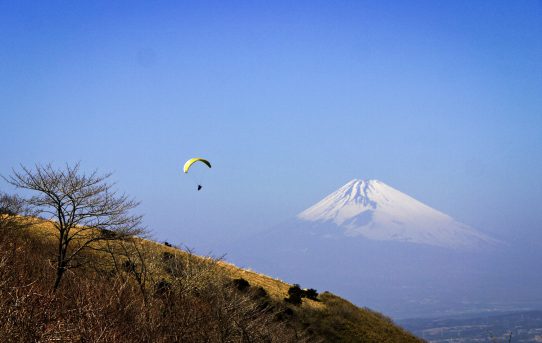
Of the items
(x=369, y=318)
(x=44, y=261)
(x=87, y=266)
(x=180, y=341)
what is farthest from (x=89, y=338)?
(x=369, y=318)

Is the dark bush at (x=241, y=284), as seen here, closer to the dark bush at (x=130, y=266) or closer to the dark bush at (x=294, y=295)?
the dark bush at (x=294, y=295)

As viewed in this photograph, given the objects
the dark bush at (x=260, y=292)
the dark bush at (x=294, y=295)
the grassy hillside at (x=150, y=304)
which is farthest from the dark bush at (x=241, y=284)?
the dark bush at (x=294, y=295)

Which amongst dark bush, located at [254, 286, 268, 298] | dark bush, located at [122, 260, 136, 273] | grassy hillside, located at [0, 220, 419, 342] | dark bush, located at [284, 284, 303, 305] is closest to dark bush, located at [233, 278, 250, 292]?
grassy hillside, located at [0, 220, 419, 342]

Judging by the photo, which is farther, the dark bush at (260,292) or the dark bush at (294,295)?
the dark bush at (294,295)

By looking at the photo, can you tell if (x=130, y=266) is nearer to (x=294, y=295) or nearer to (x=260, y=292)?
(x=260, y=292)

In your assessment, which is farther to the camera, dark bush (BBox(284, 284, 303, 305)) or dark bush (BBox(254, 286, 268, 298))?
dark bush (BBox(284, 284, 303, 305))

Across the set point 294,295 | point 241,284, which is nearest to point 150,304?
point 241,284

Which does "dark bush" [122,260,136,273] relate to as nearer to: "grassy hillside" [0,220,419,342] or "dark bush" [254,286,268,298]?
"grassy hillside" [0,220,419,342]

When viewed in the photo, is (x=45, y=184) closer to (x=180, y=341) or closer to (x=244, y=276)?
(x=180, y=341)
